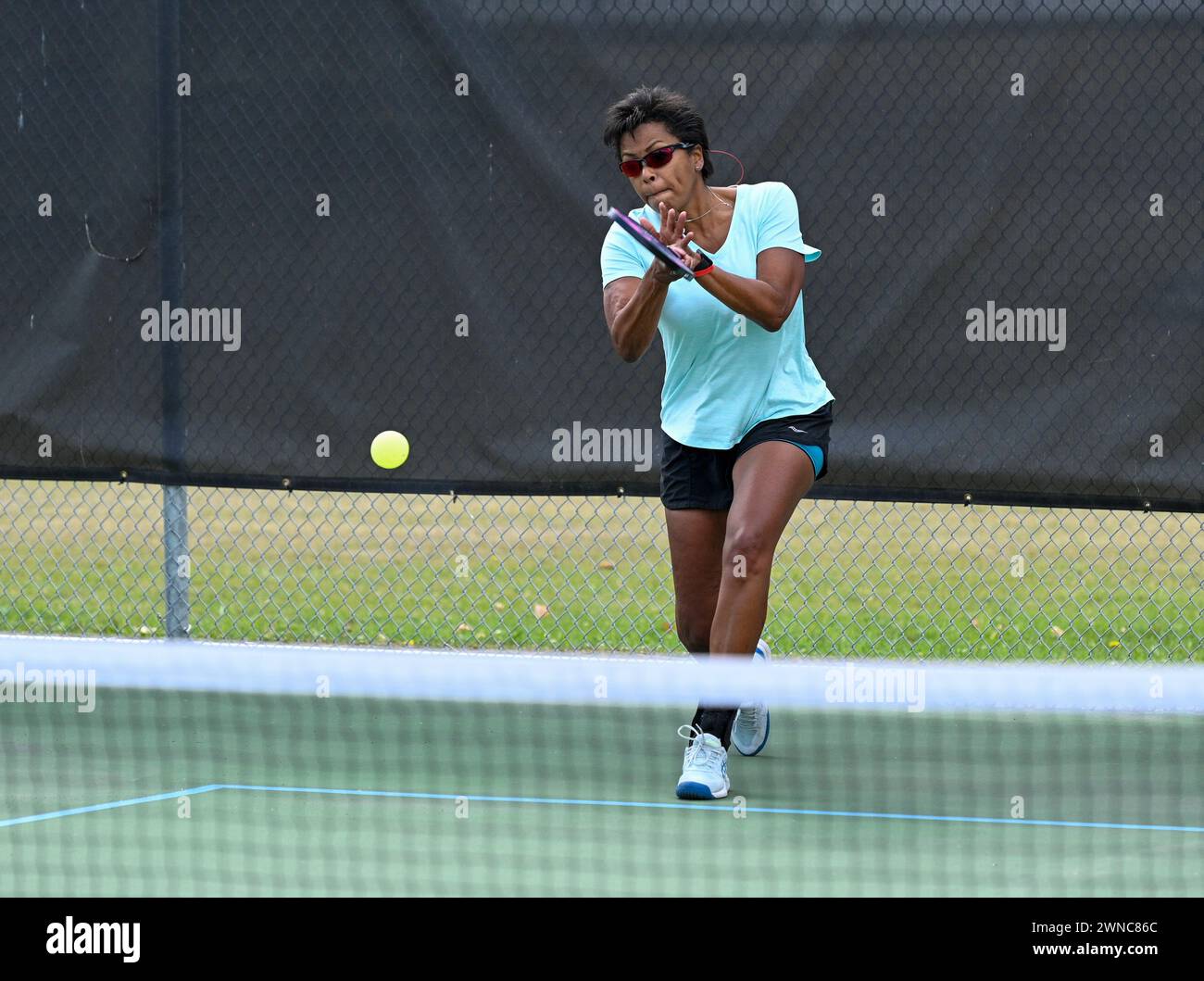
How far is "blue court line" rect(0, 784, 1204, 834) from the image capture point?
4137mm

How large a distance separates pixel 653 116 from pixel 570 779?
A: 168 centimetres

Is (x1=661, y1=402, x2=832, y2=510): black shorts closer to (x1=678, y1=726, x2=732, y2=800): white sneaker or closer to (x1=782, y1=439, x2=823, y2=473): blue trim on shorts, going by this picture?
(x1=782, y1=439, x2=823, y2=473): blue trim on shorts

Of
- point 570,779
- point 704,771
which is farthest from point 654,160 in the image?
point 570,779

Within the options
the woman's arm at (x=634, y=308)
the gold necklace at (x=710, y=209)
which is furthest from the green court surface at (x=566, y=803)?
the gold necklace at (x=710, y=209)

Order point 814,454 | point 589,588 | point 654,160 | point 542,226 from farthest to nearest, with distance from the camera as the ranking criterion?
point 589,588 < point 542,226 < point 814,454 < point 654,160

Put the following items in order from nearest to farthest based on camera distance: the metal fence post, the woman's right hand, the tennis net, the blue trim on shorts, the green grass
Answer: the tennis net < the woman's right hand < the blue trim on shorts < the metal fence post < the green grass

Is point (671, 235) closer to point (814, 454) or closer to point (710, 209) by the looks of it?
point (710, 209)

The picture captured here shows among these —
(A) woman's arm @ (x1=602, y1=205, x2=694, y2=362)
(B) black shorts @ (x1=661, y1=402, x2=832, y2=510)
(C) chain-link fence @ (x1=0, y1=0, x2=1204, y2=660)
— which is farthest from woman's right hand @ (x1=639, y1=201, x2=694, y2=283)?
(C) chain-link fence @ (x1=0, y1=0, x2=1204, y2=660)

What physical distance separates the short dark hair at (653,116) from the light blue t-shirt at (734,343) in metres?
0.22

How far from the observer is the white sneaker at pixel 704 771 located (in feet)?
14.2

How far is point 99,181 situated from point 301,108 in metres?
0.78

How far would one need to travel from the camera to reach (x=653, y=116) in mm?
4297

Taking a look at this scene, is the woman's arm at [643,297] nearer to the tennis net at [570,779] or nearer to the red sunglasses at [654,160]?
the red sunglasses at [654,160]

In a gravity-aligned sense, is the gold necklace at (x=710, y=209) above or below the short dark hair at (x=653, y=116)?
below
